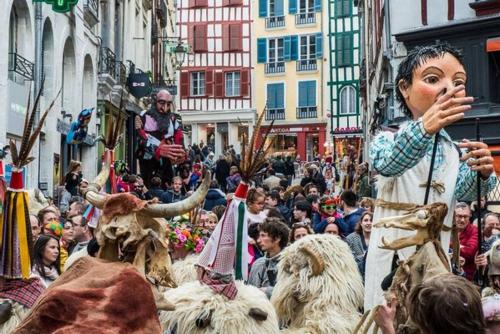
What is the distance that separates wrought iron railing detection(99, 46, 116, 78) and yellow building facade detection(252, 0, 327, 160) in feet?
88.0

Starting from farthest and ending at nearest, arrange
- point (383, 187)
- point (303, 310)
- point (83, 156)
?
1. point (83, 156)
2. point (303, 310)
3. point (383, 187)

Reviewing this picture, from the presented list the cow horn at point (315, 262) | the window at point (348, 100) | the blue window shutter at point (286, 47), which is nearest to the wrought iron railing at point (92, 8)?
the cow horn at point (315, 262)

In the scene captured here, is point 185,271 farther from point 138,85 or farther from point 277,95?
point 277,95

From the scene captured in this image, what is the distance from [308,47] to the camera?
2002 inches

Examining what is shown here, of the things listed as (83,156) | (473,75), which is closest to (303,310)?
(473,75)

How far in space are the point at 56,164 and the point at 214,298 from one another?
14.4 m

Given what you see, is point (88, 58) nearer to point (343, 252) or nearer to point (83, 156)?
point (83, 156)

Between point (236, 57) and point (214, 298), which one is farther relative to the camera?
point (236, 57)

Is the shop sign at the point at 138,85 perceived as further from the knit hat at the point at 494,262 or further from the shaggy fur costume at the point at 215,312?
the knit hat at the point at 494,262

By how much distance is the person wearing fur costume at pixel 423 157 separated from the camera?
10.5 ft

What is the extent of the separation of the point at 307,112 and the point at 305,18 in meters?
6.65

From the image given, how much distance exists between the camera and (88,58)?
70.4 ft

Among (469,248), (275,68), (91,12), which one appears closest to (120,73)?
(91,12)

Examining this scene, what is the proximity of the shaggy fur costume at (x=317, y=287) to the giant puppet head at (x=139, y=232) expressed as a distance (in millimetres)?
1731
